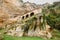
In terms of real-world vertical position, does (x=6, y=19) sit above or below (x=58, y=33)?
above

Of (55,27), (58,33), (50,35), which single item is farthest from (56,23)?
(50,35)

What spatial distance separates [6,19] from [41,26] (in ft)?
19.0

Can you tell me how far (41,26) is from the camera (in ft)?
51.0

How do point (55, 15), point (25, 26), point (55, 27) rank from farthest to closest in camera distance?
point (55, 15)
point (55, 27)
point (25, 26)

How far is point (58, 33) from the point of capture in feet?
53.1

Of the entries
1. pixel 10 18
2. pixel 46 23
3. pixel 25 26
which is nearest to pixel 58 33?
pixel 46 23

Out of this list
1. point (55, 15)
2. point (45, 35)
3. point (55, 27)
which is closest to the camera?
point (45, 35)

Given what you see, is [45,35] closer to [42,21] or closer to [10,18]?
[42,21]

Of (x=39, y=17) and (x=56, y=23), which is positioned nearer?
(x=39, y=17)

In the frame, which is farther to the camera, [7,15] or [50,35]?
[7,15]

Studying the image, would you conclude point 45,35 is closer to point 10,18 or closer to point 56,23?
point 56,23

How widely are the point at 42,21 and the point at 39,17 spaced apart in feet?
1.36

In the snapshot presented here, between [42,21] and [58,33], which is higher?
[42,21]

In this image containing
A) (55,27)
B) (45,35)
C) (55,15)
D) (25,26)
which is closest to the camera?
(45,35)
